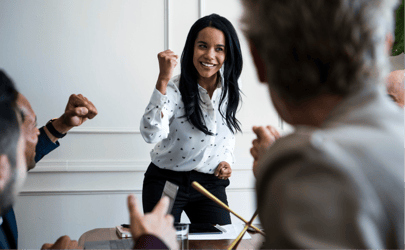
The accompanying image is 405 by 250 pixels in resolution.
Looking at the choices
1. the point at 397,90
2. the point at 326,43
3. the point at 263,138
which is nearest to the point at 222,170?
the point at 397,90

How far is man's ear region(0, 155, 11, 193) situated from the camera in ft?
2.53

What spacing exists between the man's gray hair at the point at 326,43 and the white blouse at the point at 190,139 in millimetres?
1231

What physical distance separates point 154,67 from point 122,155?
0.63 m

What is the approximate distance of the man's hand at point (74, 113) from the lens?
58.7 inches

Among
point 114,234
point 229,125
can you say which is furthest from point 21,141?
point 229,125

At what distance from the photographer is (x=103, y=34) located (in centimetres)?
240

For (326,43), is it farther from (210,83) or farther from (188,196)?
(210,83)

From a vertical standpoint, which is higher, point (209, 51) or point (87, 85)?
point (209, 51)

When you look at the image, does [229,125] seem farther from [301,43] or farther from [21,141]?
[301,43]

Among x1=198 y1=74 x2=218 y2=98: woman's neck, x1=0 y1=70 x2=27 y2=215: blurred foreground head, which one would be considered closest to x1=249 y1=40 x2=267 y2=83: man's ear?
x1=0 y1=70 x2=27 y2=215: blurred foreground head

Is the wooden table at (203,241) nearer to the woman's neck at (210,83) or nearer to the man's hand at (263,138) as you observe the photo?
the man's hand at (263,138)

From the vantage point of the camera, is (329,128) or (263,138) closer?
(329,128)

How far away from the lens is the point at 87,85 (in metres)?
2.39

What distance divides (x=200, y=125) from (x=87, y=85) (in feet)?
3.24
